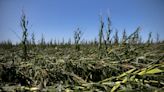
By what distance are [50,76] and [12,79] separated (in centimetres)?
40

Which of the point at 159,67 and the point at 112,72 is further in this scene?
the point at 112,72

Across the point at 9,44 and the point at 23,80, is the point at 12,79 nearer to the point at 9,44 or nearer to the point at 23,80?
the point at 23,80

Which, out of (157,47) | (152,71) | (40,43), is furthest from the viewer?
(40,43)

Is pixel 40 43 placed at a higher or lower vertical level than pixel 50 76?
higher

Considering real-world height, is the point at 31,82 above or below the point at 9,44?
below

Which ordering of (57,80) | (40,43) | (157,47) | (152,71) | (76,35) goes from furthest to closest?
(40,43) → (76,35) → (157,47) → (57,80) → (152,71)

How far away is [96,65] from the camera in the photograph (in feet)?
8.40

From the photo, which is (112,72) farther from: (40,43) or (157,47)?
(40,43)

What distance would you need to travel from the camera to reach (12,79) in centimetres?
243

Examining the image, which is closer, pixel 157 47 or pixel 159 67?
pixel 159 67

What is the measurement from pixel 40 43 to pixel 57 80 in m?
5.20

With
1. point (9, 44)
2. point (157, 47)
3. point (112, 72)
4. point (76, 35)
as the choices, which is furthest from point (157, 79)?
point (9, 44)

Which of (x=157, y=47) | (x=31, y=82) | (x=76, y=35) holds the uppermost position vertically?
(x=76, y=35)

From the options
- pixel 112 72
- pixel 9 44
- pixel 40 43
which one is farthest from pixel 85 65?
pixel 9 44
